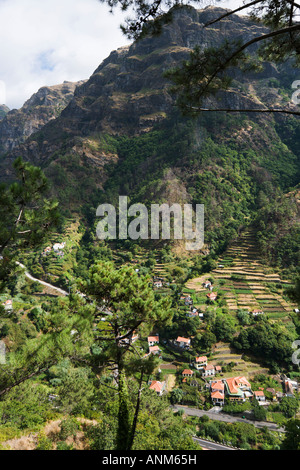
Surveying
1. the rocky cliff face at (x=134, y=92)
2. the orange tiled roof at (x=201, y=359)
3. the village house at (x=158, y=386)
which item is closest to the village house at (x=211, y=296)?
the orange tiled roof at (x=201, y=359)

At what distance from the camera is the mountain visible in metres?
65.2

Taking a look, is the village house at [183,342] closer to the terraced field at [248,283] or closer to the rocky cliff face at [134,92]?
the terraced field at [248,283]

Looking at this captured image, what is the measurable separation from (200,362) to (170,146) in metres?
67.7

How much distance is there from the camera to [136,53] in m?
116

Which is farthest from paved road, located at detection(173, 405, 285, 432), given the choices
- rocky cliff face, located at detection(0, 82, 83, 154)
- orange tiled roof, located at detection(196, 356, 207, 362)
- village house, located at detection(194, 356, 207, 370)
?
rocky cliff face, located at detection(0, 82, 83, 154)

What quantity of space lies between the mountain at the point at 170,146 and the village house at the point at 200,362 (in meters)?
28.1

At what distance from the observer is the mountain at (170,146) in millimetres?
65250

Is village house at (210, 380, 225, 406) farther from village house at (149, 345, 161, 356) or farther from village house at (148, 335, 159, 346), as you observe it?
village house at (148, 335, 159, 346)

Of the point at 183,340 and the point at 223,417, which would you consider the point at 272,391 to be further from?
the point at 183,340

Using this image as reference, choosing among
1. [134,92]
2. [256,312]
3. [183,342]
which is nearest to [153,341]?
[183,342]

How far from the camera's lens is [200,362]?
27531 millimetres

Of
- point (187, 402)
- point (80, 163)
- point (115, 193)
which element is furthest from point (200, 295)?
point (80, 163)

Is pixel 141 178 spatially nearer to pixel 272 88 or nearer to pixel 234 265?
pixel 234 265

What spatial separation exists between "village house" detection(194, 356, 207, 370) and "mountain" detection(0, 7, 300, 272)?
1108 inches
